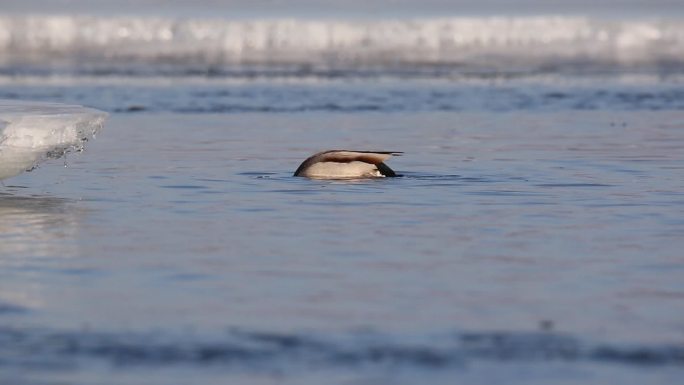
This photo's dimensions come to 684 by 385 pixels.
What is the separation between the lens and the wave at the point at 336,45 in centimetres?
3316

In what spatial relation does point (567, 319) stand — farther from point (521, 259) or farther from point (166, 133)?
point (166, 133)

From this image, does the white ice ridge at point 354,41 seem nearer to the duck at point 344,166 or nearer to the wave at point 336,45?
the wave at point 336,45

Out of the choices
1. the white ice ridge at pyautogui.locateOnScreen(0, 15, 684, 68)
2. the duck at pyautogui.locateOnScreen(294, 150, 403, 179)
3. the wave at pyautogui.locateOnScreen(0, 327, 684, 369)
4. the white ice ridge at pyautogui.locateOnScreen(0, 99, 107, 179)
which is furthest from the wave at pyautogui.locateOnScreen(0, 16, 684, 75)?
the wave at pyautogui.locateOnScreen(0, 327, 684, 369)

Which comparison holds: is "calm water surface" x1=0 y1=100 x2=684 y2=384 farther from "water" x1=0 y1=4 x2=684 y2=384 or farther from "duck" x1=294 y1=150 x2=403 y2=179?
"duck" x1=294 y1=150 x2=403 y2=179

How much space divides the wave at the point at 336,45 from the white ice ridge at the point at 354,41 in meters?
0.03

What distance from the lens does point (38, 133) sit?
10945 mm

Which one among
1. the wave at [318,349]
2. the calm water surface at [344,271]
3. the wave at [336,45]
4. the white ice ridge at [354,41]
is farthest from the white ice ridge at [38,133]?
the white ice ridge at [354,41]

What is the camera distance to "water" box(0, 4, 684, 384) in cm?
612

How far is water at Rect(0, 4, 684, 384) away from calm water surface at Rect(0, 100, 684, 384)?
0.07ft

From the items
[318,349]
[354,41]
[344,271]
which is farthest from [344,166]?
[354,41]

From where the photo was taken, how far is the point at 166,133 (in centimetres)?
1767

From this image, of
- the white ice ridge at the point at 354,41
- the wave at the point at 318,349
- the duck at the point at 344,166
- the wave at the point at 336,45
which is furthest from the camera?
the white ice ridge at the point at 354,41

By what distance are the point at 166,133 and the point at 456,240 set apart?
9074 millimetres

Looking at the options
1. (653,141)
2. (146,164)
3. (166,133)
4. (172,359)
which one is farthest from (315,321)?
(166,133)
